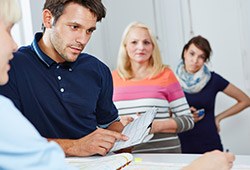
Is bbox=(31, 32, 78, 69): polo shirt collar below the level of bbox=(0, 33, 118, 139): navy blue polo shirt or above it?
above

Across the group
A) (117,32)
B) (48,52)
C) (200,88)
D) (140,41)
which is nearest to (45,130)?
(48,52)

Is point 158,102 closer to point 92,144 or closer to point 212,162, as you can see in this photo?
point 92,144

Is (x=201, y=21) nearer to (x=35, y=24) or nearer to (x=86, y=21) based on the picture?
(x=35, y=24)

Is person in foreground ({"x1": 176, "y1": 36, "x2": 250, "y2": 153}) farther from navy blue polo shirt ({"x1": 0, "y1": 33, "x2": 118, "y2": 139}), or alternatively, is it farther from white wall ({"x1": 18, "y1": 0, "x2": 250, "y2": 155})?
navy blue polo shirt ({"x1": 0, "y1": 33, "x2": 118, "y2": 139})

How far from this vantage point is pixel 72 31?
3.71 ft

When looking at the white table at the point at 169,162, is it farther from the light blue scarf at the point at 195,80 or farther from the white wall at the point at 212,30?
the white wall at the point at 212,30

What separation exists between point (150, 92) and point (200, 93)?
2.43 ft

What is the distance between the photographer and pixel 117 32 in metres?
2.85

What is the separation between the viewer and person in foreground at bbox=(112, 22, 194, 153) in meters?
1.66

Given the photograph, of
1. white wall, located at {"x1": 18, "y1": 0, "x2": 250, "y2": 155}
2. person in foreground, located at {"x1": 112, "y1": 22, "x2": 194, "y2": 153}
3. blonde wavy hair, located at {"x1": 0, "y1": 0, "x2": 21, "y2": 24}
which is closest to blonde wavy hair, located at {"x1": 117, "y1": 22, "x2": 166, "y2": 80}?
person in foreground, located at {"x1": 112, "y1": 22, "x2": 194, "y2": 153}

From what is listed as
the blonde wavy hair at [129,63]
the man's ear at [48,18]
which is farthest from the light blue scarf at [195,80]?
the man's ear at [48,18]

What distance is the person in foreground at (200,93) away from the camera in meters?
2.26

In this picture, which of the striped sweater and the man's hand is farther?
the striped sweater

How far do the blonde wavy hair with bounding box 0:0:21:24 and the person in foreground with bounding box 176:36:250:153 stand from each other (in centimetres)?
178
